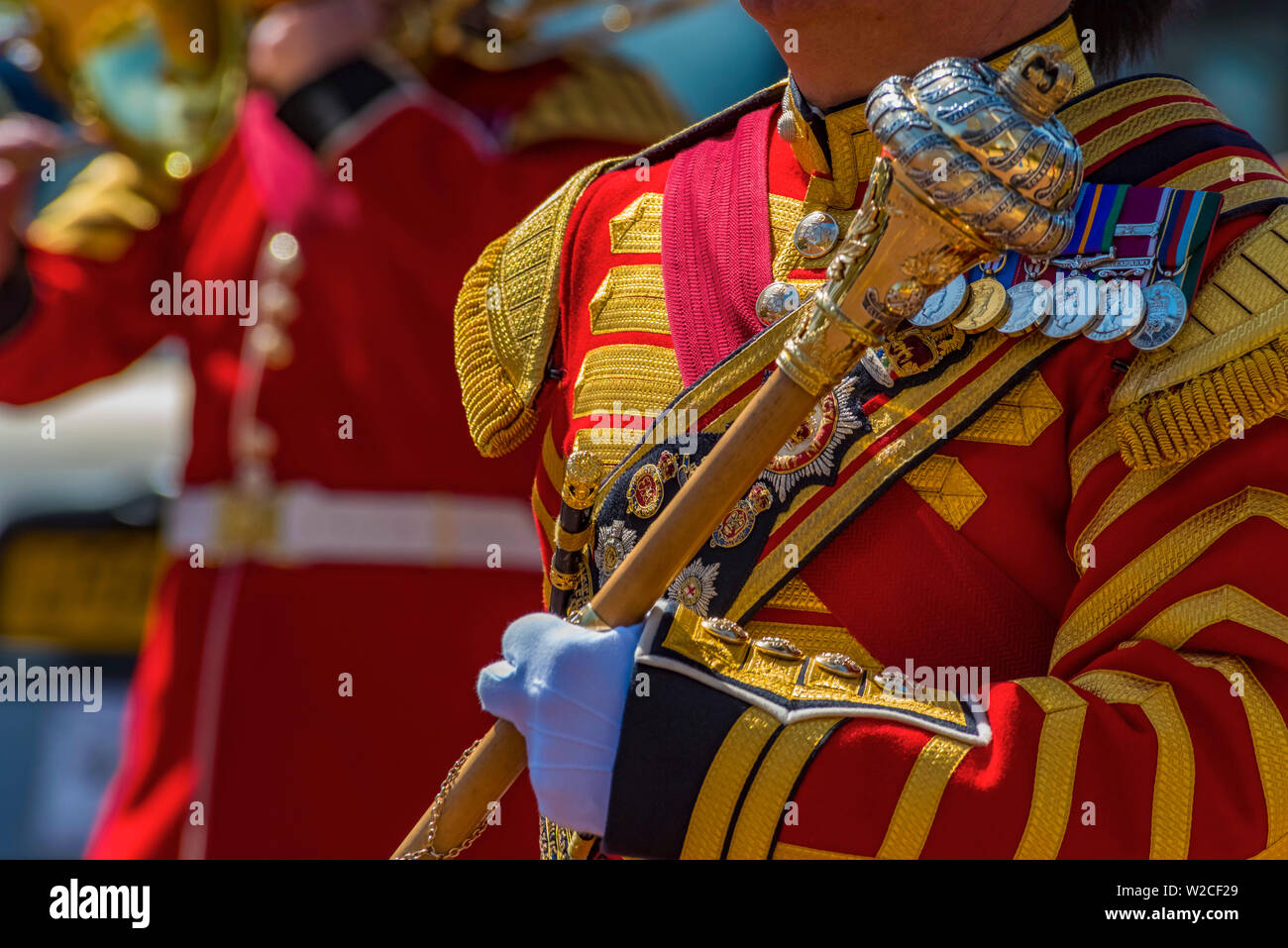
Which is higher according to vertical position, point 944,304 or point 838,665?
point 944,304

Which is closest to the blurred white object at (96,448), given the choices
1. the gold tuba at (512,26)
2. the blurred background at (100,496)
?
the blurred background at (100,496)

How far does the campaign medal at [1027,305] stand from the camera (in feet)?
5.01

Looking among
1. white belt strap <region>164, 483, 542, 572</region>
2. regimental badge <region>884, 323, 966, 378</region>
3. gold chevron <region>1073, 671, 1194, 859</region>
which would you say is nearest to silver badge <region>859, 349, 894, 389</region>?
regimental badge <region>884, 323, 966, 378</region>

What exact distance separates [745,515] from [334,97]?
211 centimetres

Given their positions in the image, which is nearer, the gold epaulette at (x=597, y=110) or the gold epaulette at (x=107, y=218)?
the gold epaulette at (x=597, y=110)

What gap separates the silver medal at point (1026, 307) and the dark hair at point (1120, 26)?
1.25ft

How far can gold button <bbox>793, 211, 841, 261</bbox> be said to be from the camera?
1674 millimetres

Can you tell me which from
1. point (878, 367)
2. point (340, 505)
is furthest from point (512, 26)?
point (878, 367)

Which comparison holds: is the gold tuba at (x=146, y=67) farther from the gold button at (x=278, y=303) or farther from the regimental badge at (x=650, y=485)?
the regimental badge at (x=650, y=485)

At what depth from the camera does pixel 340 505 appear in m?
3.41

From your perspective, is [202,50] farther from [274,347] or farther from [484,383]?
[484,383]

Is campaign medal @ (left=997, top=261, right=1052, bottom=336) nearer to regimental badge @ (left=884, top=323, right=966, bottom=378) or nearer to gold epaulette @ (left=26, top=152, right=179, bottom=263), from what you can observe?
regimental badge @ (left=884, top=323, right=966, bottom=378)
